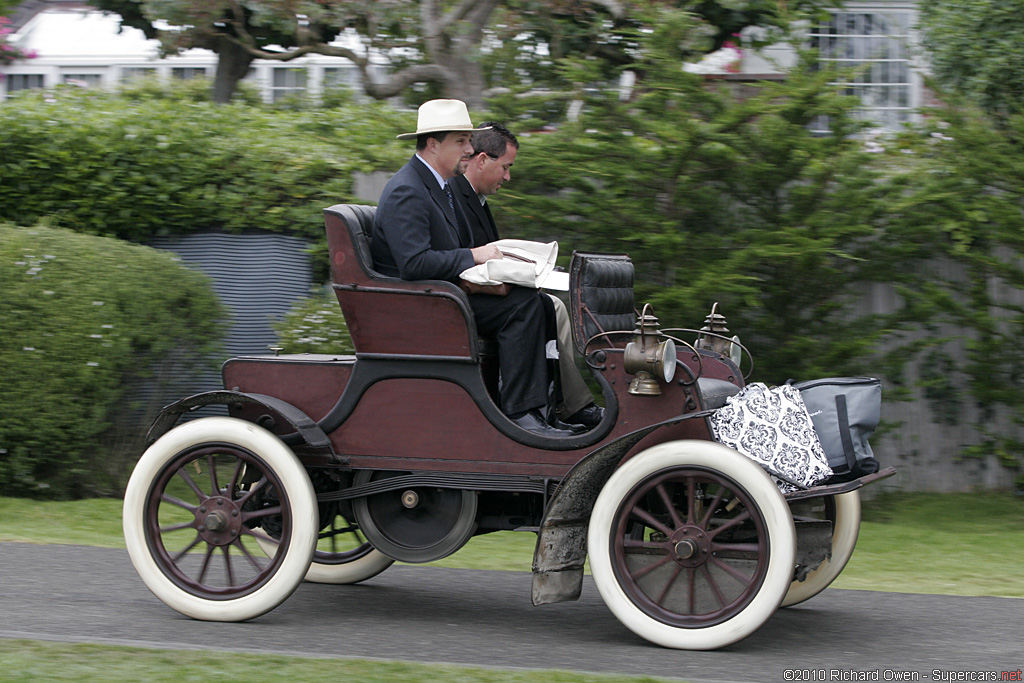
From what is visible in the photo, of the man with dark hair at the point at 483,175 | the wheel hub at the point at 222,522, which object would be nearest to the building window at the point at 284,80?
the man with dark hair at the point at 483,175

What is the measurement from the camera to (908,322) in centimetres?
750

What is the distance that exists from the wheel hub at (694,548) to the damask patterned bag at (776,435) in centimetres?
35

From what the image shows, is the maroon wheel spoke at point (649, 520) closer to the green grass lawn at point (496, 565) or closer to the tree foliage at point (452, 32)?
the green grass lawn at point (496, 565)

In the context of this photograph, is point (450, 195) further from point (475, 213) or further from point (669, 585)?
point (669, 585)

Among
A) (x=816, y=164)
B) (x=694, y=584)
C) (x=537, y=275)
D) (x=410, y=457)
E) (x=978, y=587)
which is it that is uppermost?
(x=816, y=164)

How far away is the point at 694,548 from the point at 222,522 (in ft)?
6.29

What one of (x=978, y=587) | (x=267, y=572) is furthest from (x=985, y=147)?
(x=267, y=572)

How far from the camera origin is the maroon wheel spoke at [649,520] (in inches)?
168

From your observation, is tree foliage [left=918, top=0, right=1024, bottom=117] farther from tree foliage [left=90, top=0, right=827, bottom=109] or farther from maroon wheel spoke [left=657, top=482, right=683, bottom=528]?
maroon wheel spoke [left=657, top=482, right=683, bottom=528]

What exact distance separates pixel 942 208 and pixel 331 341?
4.13 metres

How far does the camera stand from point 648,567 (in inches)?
169

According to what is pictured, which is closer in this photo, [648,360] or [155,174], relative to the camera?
[648,360]

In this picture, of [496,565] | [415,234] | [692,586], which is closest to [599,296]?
[415,234]

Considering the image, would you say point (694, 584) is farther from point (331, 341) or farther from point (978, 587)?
point (331, 341)
